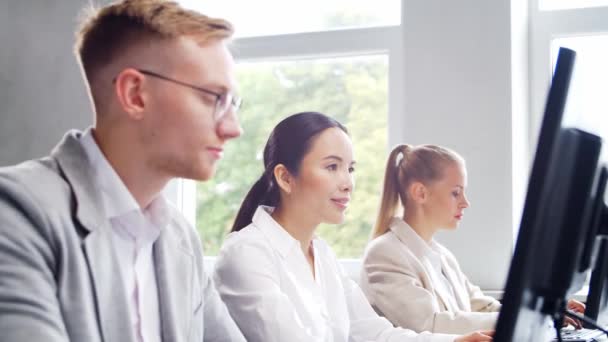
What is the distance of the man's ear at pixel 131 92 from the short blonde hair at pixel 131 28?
0.05 m

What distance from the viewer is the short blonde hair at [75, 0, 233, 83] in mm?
1278

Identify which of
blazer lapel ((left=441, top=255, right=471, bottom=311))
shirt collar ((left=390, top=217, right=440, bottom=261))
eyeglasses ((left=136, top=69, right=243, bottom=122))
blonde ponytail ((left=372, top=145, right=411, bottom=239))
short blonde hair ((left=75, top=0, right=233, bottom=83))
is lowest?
blazer lapel ((left=441, top=255, right=471, bottom=311))

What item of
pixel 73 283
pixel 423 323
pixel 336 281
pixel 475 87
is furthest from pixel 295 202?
pixel 475 87

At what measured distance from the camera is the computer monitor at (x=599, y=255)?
3.56 ft

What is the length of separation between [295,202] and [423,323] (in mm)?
568

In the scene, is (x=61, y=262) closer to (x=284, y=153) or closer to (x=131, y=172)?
(x=131, y=172)

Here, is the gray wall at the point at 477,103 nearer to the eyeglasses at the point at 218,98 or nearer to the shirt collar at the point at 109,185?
the eyeglasses at the point at 218,98

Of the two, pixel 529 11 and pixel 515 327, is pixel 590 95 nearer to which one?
pixel 515 327

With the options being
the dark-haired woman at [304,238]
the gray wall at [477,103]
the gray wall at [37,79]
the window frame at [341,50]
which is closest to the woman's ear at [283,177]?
the dark-haired woman at [304,238]

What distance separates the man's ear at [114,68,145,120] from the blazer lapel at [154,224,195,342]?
23cm

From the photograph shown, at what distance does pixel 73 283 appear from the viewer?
1.11 metres

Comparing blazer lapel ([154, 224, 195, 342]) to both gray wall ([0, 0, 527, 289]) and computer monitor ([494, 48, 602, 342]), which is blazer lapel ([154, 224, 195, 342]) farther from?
gray wall ([0, 0, 527, 289])

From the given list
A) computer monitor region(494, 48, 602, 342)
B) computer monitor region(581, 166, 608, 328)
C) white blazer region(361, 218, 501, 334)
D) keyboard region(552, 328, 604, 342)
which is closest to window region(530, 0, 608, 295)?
white blazer region(361, 218, 501, 334)

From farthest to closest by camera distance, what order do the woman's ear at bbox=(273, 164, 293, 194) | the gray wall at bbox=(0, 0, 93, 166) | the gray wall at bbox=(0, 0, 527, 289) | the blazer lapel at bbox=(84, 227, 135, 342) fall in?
the gray wall at bbox=(0, 0, 93, 166)
the gray wall at bbox=(0, 0, 527, 289)
the woman's ear at bbox=(273, 164, 293, 194)
the blazer lapel at bbox=(84, 227, 135, 342)
